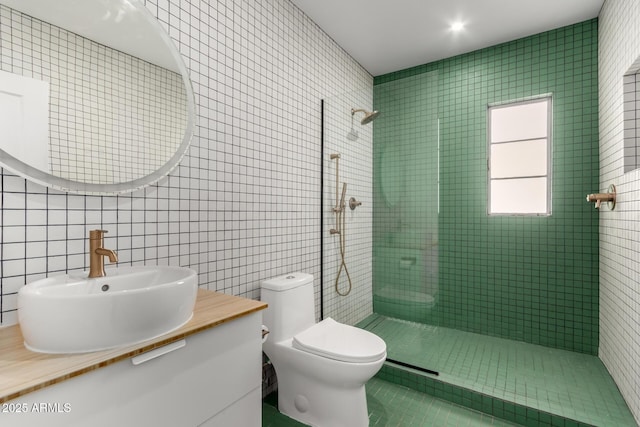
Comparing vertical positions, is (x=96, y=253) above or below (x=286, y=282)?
above

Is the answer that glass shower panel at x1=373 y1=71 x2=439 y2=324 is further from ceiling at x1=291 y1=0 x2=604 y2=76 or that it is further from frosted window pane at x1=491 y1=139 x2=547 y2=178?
frosted window pane at x1=491 y1=139 x2=547 y2=178

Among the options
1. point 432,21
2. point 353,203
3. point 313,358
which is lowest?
point 313,358

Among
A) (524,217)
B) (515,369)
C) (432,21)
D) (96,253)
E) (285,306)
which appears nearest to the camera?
(96,253)

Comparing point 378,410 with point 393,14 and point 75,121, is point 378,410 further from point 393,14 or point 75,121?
point 393,14

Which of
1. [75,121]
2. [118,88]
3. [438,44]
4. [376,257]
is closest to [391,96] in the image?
[438,44]

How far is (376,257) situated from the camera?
7.95ft

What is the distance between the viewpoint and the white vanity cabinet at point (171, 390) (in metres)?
0.68

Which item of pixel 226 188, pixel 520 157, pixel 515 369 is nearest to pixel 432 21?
pixel 520 157

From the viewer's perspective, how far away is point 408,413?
5.99 feet

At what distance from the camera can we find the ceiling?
217 centimetres

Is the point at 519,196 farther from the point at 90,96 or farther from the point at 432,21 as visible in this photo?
the point at 90,96

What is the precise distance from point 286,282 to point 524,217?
82.1 inches

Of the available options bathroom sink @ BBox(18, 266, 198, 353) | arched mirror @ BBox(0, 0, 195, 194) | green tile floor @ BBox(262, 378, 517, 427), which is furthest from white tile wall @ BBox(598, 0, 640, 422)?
arched mirror @ BBox(0, 0, 195, 194)

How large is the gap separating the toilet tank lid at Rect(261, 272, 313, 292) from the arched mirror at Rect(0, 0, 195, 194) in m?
0.82
